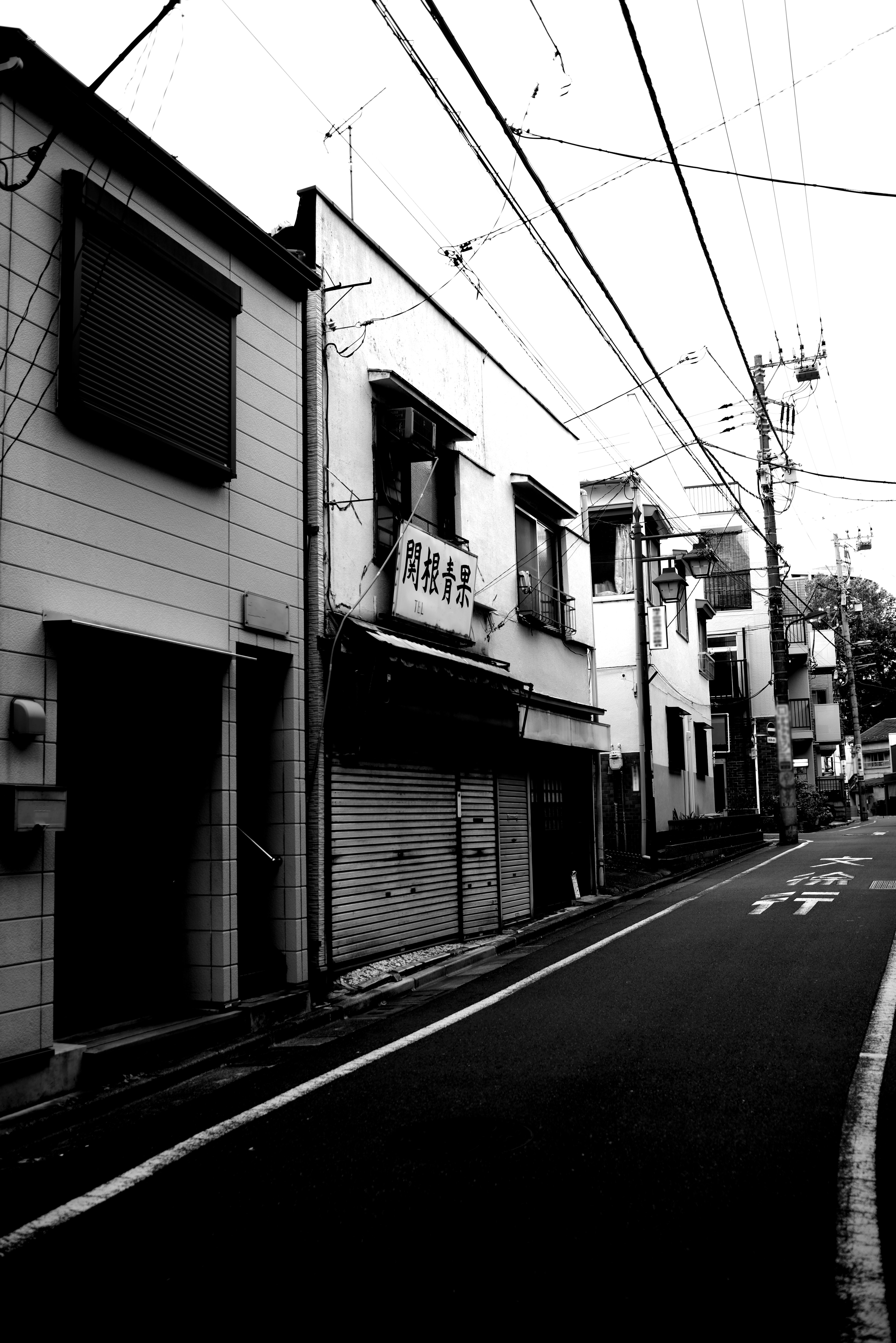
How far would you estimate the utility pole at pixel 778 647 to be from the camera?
1241 inches

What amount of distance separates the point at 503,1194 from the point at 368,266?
35.9 feet

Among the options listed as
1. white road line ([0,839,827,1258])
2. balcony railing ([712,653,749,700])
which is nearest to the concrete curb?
white road line ([0,839,827,1258])

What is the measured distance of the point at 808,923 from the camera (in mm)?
13641

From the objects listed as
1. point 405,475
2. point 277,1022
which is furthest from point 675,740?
point 277,1022

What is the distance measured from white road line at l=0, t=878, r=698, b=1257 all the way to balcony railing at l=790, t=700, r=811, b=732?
4747 centimetres

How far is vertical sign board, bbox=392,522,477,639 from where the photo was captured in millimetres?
12859

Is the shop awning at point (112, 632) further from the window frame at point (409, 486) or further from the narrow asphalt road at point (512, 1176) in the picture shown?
the window frame at point (409, 486)

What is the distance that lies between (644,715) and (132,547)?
16.8 meters

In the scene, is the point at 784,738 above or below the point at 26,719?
above

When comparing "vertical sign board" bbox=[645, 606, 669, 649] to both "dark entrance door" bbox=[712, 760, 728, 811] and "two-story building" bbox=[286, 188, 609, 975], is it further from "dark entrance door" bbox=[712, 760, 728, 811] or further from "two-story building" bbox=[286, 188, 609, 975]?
"two-story building" bbox=[286, 188, 609, 975]

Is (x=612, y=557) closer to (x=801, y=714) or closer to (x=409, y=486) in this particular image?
(x=409, y=486)

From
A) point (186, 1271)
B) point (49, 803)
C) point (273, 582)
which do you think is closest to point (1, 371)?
point (49, 803)

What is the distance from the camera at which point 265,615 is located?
10031 mm

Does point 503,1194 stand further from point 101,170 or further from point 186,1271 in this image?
point 101,170
